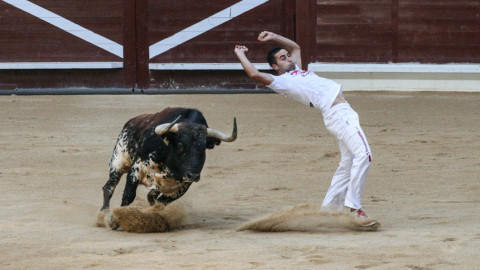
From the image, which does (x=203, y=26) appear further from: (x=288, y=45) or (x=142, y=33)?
(x=288, y=45)

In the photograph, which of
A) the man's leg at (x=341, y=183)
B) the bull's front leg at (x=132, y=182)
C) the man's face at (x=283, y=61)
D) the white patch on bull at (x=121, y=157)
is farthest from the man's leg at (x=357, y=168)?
the white patch on bull at (x=121, y=157)

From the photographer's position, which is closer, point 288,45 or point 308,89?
point 308,89

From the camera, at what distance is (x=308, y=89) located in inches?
235

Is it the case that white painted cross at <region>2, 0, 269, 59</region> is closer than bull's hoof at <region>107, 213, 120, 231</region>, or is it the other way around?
bull's hoof at <region>107, 213, 120, 231</region>

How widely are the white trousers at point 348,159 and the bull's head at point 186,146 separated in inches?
24.4

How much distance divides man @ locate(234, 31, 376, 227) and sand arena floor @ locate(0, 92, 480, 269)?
0.30m

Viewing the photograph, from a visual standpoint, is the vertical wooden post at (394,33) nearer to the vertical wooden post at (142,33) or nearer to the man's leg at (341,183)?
the vertical wooden post at (142,33)

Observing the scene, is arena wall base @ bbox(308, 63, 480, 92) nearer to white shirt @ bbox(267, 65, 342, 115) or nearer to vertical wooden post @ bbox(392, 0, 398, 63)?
vertical wooden post @ bbox(392, 0, 398, 63)

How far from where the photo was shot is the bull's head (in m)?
5.84

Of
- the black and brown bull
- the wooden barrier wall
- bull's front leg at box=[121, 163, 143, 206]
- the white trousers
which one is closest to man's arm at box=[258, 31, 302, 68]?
the white trousers

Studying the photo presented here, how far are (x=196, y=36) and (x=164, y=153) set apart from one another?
24.3 feet

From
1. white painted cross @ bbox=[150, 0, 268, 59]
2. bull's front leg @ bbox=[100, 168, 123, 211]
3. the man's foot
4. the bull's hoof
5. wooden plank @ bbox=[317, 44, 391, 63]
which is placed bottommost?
the bull's hoof

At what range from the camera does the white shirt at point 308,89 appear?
234 inches

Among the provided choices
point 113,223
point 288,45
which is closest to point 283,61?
point 288,45
